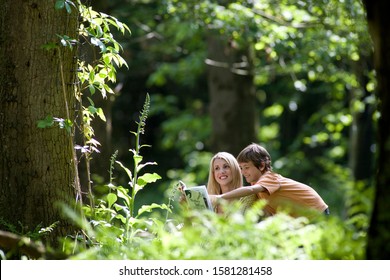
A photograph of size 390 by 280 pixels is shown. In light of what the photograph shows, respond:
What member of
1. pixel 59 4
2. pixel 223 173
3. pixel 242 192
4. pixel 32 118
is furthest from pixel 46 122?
pixel 223 173

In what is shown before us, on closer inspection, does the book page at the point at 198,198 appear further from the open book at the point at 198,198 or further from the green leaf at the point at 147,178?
the green leaf at the point at 147,178

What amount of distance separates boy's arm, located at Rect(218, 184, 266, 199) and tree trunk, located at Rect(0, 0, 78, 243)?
137cm

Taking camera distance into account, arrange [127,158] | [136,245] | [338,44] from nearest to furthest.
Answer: [136,245] < [338,44] < [127,158]

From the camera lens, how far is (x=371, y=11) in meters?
3.28

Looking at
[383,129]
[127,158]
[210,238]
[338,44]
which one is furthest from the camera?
[127,158]

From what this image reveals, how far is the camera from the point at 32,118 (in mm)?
5129

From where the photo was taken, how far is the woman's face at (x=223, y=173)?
6547 mm

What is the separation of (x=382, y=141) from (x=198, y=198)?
2536mm

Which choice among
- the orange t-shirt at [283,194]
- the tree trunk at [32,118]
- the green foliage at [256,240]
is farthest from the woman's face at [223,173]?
the green foliage at [256,240]

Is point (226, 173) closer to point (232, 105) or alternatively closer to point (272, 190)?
point (272, 190)

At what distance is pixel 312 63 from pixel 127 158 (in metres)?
A: 12.3
